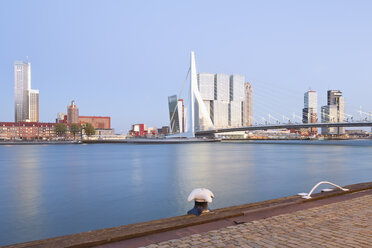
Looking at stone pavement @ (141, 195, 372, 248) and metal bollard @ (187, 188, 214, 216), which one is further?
metal bollard @ (187, 188, 214, 216)

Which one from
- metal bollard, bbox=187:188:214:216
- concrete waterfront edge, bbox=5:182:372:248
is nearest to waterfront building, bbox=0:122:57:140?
metal bollard, bbox=187:188:214:216

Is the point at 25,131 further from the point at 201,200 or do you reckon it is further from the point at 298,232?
the point at 298,232

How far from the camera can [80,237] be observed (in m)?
5.48

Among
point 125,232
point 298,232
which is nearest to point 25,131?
point 125,232

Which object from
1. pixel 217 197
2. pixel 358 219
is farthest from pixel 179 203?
pixel 358 219

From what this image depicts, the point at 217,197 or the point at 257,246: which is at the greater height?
the point at 257,246

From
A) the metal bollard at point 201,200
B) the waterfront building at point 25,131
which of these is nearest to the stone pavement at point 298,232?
the metal bollard at point 201,200

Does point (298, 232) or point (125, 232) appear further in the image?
point (298, 232)

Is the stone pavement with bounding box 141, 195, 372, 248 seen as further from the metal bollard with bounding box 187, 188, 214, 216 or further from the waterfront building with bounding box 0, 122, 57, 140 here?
the waterfront building with bounding box 0, 122, 57, 140

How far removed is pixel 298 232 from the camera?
5797 mm

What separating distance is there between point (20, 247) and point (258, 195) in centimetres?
1238

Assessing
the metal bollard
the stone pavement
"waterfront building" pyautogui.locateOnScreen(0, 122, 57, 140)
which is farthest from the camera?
"waterfront building" pyautogui.locateOnScreen(0, 122, 57, 140)

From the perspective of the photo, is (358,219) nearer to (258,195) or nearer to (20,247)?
(20,247)

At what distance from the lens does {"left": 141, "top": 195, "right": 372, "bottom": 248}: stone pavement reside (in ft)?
17.0
